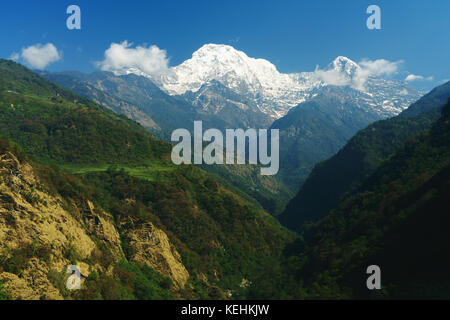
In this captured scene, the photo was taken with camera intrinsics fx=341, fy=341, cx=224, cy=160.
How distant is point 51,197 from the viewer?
→ 5994 centimetres

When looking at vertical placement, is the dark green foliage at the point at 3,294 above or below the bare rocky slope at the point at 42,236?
below

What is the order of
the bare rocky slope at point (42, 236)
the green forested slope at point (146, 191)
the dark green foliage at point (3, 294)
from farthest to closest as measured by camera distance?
the green forested slope at point (146, 191)
the bare rocky slope at point (42, 236)
the dark green foliage at point (3, 294)

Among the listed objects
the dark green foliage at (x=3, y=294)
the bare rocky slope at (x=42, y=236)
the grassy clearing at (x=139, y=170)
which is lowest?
the dark green foliage at (x=3, y=294)

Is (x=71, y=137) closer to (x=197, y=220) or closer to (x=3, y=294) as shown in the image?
(x=197, y=220)

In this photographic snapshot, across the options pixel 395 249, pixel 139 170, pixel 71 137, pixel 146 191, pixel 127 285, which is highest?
pixel 71 137

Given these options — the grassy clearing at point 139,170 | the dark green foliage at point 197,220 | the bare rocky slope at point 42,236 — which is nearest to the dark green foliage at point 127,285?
the bare rocky slope at point 42,236

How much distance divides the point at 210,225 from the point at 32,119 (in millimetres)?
106640

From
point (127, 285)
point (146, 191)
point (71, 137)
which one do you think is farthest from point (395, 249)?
point (71, 137)

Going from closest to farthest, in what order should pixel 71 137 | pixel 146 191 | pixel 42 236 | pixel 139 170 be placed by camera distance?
pixel 42 236, pixel 146 191, pixel 139 170, pixel 71 137

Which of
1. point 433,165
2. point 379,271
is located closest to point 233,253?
point 379,271

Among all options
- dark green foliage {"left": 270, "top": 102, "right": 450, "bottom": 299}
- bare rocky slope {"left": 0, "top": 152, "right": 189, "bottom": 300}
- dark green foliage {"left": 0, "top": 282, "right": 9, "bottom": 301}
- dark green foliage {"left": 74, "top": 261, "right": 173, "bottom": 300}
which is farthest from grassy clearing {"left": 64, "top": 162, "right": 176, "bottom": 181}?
dark green foliage {"left": 0, "top": 282, "right": 9, "bottom": 301}

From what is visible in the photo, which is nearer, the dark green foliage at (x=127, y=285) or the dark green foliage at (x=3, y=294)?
the dark green foliage at (x=3, y=294)

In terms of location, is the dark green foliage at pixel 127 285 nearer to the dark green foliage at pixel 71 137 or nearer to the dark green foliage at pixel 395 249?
the dark green foliage at pixel 395 249

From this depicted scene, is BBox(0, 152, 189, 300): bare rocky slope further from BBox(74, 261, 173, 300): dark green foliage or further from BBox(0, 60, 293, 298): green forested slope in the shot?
BBox(0, 60, 293, 298): green forested slope
